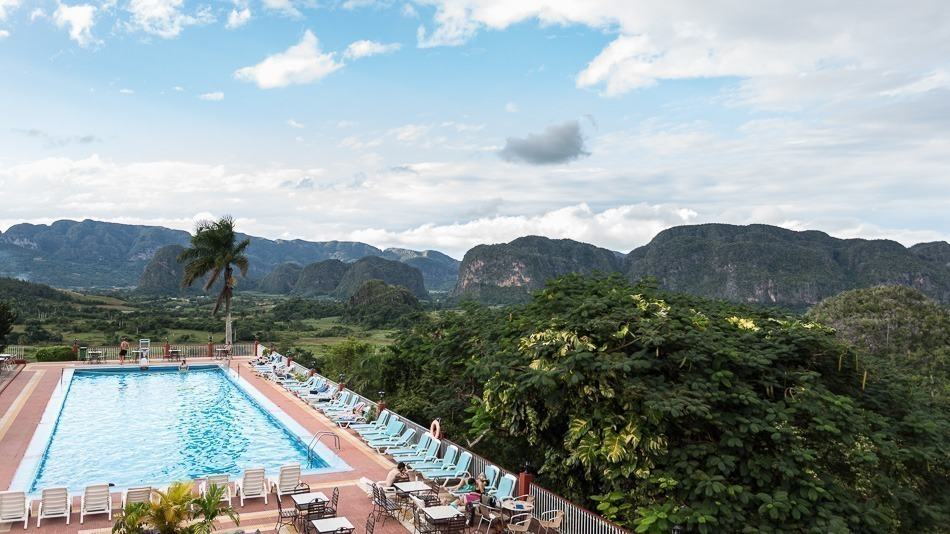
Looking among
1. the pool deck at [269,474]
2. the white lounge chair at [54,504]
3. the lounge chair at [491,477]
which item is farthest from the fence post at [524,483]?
the white lounge chair at [54,504]

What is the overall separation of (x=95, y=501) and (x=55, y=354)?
20774 millimetres

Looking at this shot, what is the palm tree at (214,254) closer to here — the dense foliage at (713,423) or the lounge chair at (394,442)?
the lounge chair at (394,442)

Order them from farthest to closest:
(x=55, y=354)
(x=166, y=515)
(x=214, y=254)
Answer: (x=214, y=254) → (x=55, y=354) → (x=166, y=515)

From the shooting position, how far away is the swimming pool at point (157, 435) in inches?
550

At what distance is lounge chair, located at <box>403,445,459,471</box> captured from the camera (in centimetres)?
1233

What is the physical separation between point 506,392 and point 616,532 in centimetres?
312

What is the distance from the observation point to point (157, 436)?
56.8ft

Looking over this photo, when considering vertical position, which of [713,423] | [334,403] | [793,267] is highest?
[793,267]

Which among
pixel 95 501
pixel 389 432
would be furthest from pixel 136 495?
pixel 389 432

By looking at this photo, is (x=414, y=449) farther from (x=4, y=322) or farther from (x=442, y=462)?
(x=4, y=322)

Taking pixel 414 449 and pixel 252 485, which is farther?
pixel 414 449

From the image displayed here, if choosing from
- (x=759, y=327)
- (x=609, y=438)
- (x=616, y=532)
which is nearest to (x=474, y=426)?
(x=609, y=438)

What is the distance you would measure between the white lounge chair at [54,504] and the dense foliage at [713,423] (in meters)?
6.82

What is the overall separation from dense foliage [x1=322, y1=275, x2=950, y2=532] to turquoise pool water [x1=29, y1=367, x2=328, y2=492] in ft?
18.9
